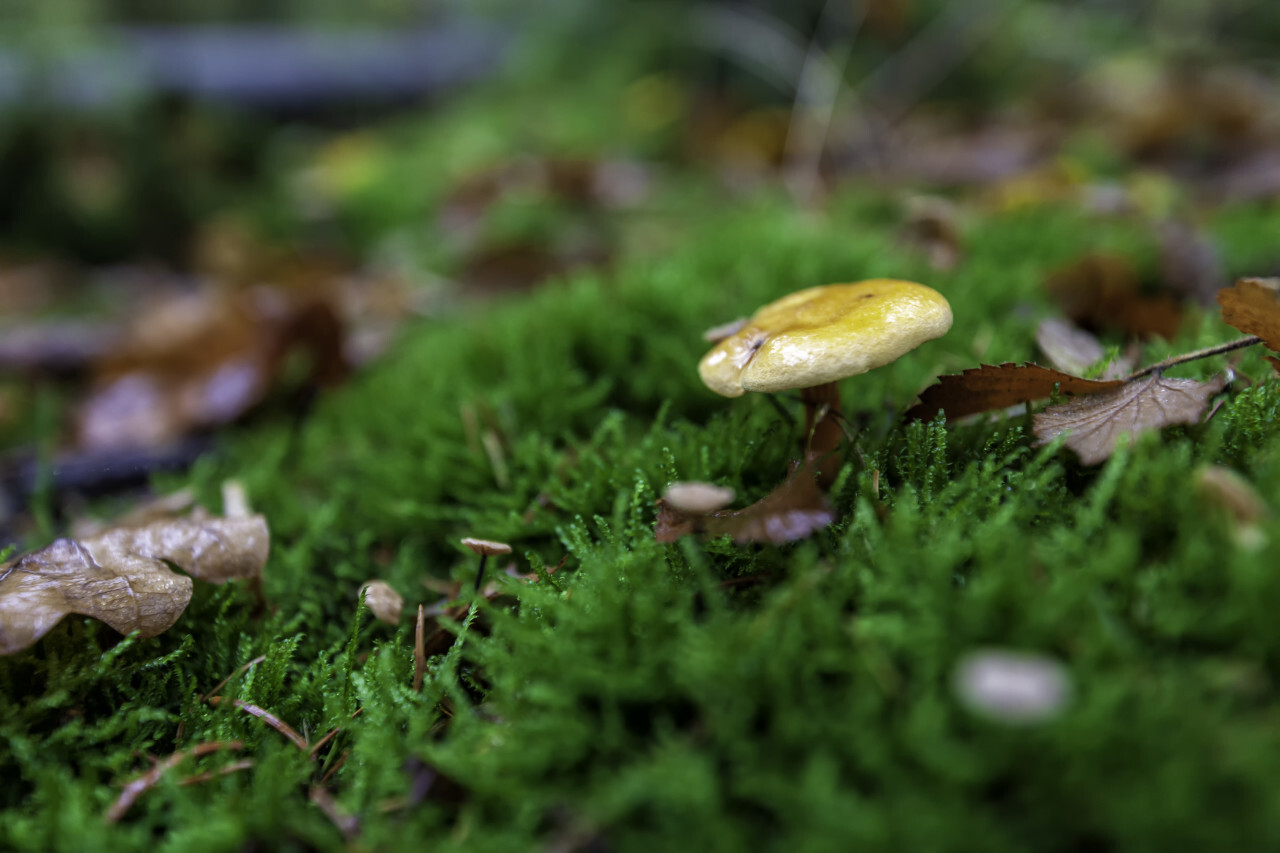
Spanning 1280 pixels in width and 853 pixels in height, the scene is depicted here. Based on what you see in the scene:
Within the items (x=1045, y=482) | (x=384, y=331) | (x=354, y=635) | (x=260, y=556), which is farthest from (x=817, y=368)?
(x=384, y=331)

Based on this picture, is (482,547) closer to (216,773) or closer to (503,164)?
(216,773)

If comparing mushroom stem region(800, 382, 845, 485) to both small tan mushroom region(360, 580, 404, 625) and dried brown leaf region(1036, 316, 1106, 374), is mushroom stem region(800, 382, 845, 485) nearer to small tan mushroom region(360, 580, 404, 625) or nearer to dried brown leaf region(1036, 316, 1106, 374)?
dried brown leaf region(1036, 316, 1106, 374)

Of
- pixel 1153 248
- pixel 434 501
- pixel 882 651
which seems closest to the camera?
pixel 882 651

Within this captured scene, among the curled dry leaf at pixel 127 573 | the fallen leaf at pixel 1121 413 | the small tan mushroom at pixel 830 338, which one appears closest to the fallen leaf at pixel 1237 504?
the fallen leaf at pixel 1121 413

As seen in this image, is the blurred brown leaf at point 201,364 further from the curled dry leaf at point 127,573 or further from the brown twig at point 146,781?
the brown twig at point 146,781

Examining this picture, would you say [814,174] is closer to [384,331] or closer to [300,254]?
[384,331]

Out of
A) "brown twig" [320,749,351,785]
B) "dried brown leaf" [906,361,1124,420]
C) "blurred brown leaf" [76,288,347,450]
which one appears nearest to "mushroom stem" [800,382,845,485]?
"dried brown leaf" [906,361,1124,420]
